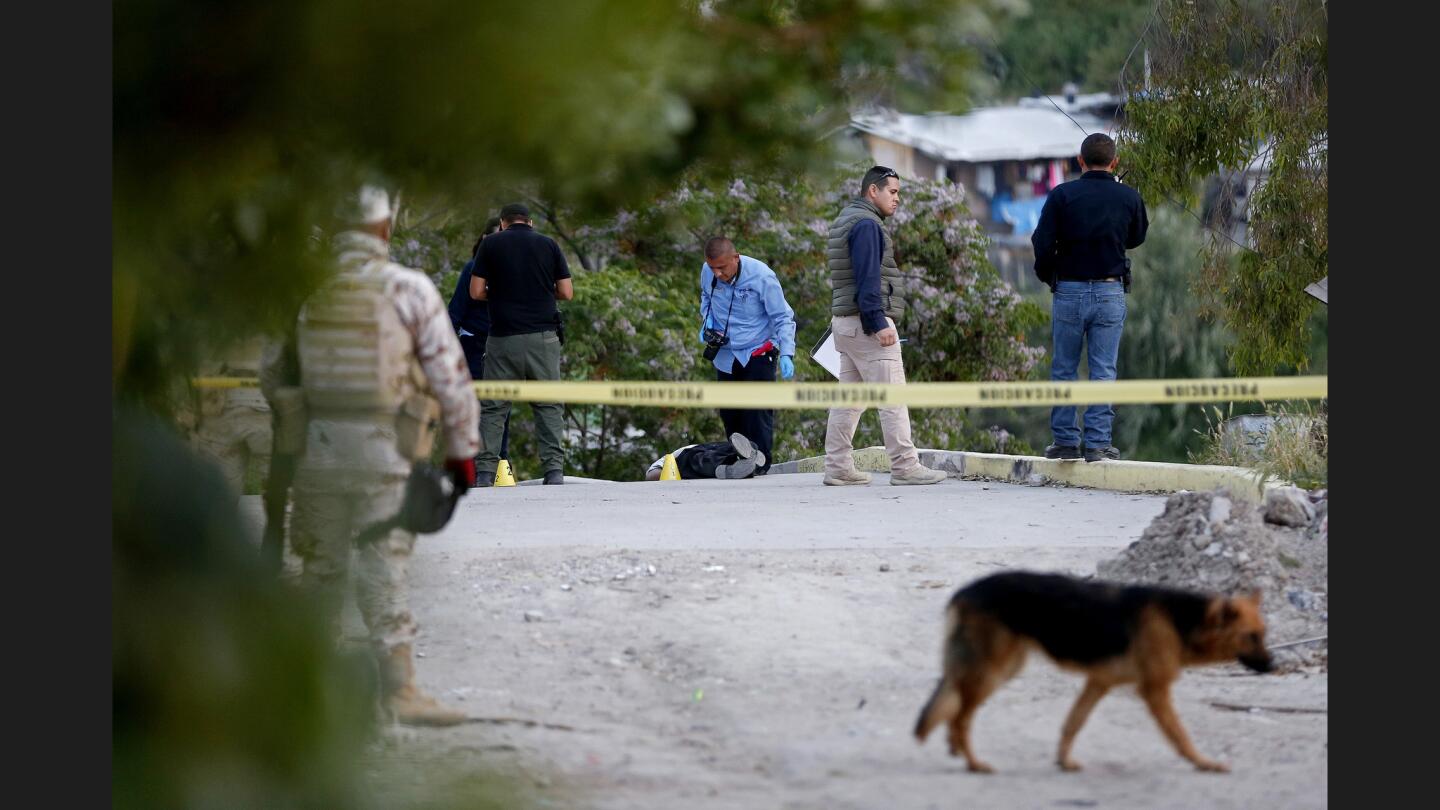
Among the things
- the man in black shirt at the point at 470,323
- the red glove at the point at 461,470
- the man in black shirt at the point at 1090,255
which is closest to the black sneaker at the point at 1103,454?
the man in black shirt at the point at 1090,255

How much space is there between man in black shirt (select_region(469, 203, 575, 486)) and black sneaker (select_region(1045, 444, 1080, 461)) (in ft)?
6.33

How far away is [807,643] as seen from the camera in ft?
14.4

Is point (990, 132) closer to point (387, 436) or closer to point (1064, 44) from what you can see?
point (1064, 44)

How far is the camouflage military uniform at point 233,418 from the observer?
83.7 inches

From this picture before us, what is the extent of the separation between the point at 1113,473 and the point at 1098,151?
1.23m

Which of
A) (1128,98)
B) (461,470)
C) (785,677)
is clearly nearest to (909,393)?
(785,677)

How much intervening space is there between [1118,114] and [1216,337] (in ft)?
4.95

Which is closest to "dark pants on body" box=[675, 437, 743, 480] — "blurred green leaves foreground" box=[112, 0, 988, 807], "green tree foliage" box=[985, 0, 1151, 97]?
"green tree foliage" box=[985, 0, 1151, 97]

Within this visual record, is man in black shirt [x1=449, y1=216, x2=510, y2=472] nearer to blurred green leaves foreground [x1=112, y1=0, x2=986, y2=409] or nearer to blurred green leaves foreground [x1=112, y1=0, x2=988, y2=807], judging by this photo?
blurred green leaves foreground [x1=112, y1=0, x2=986, y2=409]

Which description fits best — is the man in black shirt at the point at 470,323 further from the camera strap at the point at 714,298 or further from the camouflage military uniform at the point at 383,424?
the camera strap at the point at 714,298

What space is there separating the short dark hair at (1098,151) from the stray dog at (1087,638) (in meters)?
1.53

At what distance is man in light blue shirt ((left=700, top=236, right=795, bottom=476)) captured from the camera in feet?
17.8

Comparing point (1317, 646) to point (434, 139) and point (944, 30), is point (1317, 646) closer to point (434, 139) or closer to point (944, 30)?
point (944, 30)

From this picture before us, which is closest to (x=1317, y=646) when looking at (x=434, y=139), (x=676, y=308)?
(x=676, y=308)
